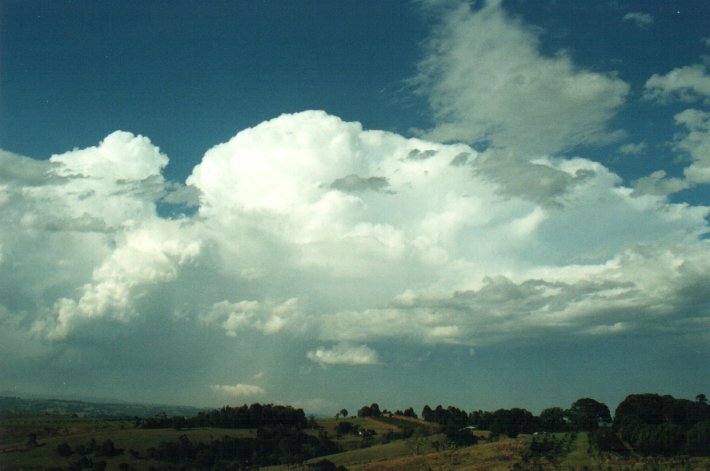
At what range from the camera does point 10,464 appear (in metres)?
129

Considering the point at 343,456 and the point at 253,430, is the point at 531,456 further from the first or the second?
the point at 253,430

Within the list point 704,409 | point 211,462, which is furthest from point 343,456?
point 704,409

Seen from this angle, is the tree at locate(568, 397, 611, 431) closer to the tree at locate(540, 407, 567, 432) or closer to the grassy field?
the tree at locate(540, 407, 567, 432)

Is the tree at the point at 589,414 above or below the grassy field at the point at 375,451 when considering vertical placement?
above

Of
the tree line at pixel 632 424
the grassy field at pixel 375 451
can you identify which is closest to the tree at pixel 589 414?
the tree line at pixel 632 424

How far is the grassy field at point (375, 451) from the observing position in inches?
4525

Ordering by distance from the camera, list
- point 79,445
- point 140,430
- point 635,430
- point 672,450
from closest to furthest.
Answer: point 672,450 < point 635,430 < point 79,445 < point 140,430

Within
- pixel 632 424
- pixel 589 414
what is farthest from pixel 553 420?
pixel 632 424

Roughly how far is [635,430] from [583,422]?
50033mm

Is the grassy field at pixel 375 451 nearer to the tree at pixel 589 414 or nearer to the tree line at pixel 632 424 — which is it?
the tree line at pixel 632 424

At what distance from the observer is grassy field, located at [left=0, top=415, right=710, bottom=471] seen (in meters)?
115

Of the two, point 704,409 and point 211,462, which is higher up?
point 704,409

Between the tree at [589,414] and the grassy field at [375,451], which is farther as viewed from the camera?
the tree at [589,414]

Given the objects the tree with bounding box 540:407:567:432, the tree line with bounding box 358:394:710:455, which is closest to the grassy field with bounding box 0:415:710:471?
the tree line with bounding box 358:394:710:455
